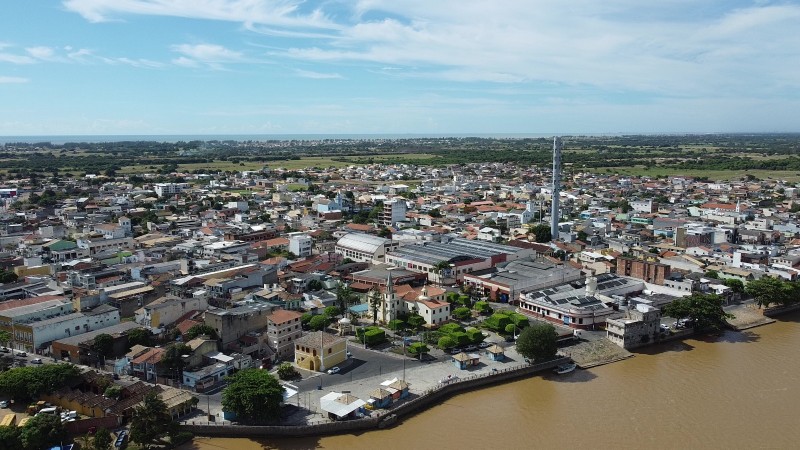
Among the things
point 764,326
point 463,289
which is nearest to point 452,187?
point 463,289

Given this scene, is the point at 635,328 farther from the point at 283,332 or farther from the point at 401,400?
the point at 283,332

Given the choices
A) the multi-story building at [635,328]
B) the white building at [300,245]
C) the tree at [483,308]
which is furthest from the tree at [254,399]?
the white building at [300,245]

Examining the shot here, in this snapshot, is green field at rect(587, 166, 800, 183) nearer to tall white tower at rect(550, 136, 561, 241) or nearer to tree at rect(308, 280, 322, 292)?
tall white tower at rect(550, 136, 561, 241)

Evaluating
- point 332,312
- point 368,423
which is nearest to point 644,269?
point 332,312

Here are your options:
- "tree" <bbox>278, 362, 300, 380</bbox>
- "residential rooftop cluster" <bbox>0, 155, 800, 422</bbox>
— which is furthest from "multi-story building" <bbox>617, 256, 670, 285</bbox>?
"tree" <bbox>278, 362, 300, 380</bbox>

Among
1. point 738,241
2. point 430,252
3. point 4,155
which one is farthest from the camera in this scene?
point 4,155

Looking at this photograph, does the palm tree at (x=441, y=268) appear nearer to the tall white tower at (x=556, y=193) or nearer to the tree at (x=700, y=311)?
the tree at (x=700, y=311)

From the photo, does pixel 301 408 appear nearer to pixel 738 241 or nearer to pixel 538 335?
pixel 538 335
